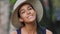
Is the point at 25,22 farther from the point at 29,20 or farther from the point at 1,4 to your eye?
the point at 1,4

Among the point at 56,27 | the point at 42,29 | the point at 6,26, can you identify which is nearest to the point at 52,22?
the point at 56,27

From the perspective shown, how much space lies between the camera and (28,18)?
3.88m

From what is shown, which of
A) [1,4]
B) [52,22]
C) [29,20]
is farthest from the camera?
[1,4]

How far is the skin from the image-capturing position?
388 centimetres

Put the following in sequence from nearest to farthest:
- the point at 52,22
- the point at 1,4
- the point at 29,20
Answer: the point at 29,20
the point at 52,22
the point at 1,4

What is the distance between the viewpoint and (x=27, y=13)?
3.88 metres

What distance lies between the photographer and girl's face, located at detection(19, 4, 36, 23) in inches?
153

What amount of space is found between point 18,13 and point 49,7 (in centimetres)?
→ 160

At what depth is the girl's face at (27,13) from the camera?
3.88m

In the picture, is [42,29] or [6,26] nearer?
[42,29]

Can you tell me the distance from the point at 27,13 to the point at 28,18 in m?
0.06

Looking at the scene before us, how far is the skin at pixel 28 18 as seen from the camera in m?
3.88

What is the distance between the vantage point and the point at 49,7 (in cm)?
556

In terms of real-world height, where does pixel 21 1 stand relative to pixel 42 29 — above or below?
A: above
